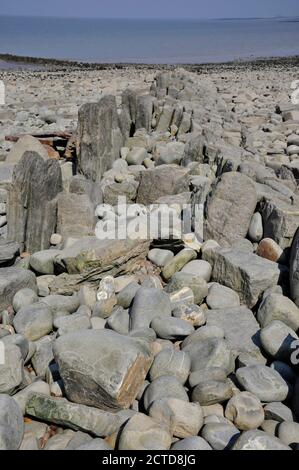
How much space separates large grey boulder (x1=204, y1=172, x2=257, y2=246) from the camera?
4805 millimetres

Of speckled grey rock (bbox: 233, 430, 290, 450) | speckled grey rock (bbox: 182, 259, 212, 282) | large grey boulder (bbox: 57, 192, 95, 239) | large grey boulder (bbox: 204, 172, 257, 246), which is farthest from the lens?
large grey boulder (bbox: 57, 192, 95, 239)

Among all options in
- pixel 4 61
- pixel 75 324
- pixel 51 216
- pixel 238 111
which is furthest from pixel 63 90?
pixel 4 61

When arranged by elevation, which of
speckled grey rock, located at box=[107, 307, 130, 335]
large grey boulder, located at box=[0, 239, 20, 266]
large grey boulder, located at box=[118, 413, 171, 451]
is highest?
large grey boulder, located at box=[0, 239, 20, 266]

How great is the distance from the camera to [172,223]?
4.89m

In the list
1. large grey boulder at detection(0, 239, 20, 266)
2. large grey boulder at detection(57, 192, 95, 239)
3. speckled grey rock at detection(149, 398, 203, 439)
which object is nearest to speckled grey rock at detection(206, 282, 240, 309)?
speckled grey rock at detection(149, 398, 203, 439)

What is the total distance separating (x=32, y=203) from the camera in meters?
4.93

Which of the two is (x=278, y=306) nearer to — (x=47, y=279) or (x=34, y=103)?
(x=47, y=279)

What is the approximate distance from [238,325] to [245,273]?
0.49 meters

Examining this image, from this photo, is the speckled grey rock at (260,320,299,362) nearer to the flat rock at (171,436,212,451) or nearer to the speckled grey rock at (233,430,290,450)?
the speckled grey rock at (233,430,290,450)

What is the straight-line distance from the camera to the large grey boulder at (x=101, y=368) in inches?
109

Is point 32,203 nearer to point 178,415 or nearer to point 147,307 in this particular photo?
point 147,307

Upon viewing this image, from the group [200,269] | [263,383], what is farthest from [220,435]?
[200,269]

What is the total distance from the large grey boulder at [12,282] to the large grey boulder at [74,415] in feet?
4.13

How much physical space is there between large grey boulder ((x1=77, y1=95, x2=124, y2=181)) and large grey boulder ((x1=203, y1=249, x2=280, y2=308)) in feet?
9.76
